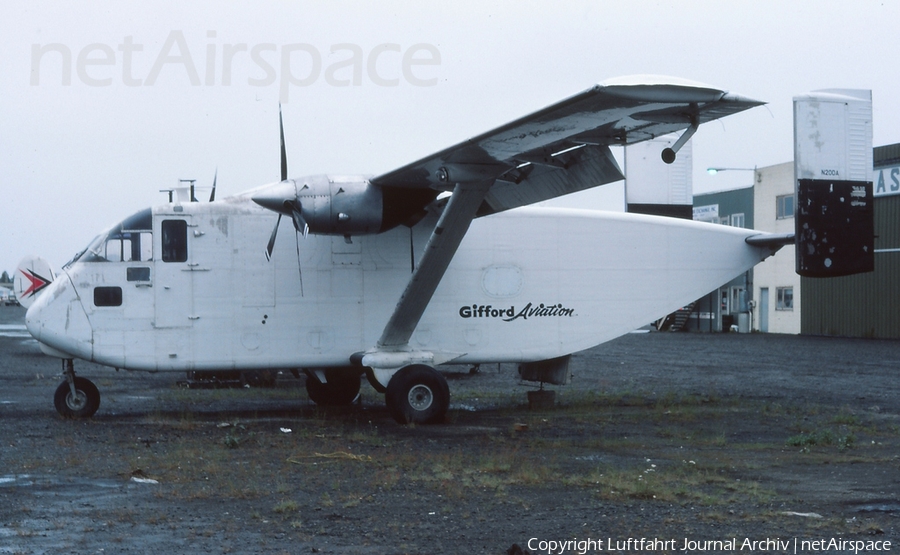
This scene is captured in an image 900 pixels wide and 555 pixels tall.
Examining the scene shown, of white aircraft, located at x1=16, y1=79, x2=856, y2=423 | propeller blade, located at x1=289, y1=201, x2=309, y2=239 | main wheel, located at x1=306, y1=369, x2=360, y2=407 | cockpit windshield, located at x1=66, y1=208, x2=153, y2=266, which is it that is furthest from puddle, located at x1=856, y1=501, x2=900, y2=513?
cockpit windshield, located at x1=66, y1=208, x2=153, y2=266

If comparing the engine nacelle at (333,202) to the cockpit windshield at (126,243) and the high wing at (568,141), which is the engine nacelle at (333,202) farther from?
A: the cockpit windshield at (126,243)

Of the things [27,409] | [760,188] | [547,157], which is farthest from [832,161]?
[760,188]

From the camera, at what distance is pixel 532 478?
29.0ft

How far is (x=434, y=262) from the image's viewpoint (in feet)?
42.3

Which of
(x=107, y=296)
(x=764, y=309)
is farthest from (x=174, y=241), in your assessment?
(x=764, y=309)

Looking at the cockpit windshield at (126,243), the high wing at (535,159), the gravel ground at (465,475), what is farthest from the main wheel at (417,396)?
the cockpit windshield at (126,243)

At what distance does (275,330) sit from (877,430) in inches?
333

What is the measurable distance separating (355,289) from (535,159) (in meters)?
3.86

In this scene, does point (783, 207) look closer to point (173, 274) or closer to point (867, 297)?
point (867, 297)

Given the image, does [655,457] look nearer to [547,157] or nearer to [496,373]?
[547,157]

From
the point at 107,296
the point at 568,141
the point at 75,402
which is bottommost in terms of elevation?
the point at 75,402

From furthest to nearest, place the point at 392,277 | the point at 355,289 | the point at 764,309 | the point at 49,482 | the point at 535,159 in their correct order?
the point at 764,309, the point at 392,277, the point at 355,289, the point at 535,159, the point at 49,482

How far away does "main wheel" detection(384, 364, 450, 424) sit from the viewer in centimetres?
1308

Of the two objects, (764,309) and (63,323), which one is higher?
(63,323)
